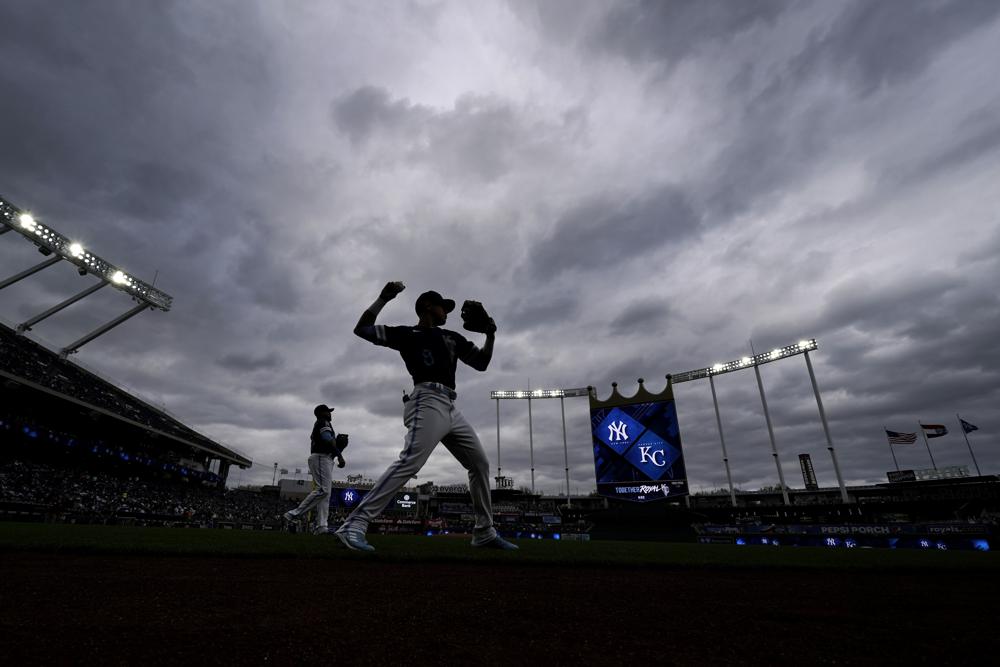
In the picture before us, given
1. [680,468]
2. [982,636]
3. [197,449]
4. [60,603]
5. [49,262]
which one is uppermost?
[49,262]

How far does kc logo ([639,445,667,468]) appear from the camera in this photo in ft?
112

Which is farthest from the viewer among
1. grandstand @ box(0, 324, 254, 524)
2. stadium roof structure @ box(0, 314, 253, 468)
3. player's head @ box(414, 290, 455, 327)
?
stadium roof structure @ box(0, 314, 253, 468)

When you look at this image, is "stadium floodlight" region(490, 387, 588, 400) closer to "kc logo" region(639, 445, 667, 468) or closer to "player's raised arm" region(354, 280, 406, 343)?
"kc logo" region(639, 445, 667, 468)

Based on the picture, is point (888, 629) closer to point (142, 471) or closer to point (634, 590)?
point (634, 590)

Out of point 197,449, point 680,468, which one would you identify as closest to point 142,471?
point 197,449

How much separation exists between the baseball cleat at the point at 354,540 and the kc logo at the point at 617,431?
3424cm

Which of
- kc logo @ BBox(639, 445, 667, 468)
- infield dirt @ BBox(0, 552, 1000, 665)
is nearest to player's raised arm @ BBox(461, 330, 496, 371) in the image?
infield dirt @ BBox(0, 552, 1000, 665)

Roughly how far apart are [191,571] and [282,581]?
30.2 inches

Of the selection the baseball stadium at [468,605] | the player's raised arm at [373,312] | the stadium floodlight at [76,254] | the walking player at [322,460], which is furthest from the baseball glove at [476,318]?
the stadium floodlight at [76,254]

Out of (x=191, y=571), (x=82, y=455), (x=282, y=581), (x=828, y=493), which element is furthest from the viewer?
(x=828, y=493)

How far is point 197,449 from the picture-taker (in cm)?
3722

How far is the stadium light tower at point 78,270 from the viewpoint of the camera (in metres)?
23.8

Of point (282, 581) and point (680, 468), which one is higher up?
point (680, 468)

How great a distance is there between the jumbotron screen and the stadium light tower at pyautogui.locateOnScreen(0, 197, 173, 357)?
34.0 meters
